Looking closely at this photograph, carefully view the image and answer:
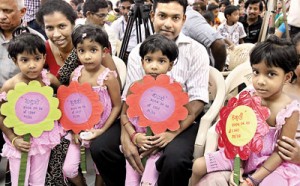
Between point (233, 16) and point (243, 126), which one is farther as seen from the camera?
point (233, 16)

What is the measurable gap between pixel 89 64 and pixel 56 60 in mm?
350

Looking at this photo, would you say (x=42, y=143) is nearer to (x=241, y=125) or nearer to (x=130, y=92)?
(x=130, y=92)

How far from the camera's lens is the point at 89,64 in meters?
1.95

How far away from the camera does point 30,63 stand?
6.16ft

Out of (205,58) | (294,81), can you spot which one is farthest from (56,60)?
(294,81)

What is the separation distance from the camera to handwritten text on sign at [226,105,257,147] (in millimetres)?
1569

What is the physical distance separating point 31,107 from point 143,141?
0.60 metres

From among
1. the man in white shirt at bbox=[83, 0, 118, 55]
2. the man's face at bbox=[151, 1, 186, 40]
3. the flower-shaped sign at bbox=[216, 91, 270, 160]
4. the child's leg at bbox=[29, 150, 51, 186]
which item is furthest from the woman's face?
the man in white shirt at bbox=[83, 0, 118, 55]

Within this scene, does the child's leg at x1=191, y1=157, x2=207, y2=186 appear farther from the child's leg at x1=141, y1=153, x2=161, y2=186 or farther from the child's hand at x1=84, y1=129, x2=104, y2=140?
the child's hand at x1=84, y1=129, x2=104, y2=140

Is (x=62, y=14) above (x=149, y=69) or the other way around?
above

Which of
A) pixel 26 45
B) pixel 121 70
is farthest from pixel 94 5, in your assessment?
pixel 26 45

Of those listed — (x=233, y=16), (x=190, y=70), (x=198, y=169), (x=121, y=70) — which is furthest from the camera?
(x=233, y=16)

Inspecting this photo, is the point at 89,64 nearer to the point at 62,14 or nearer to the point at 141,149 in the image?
the point at 62,14

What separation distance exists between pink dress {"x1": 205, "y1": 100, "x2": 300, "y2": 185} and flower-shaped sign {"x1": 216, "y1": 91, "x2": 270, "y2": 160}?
6cm
